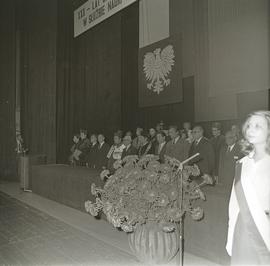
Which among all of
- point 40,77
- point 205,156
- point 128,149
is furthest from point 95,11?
point 40,77

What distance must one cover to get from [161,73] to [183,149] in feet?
8.05

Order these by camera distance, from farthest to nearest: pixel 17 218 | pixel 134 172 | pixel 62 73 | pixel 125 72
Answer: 1. pixel 62 73
2. pixel 125 72
3. pixel 17 218
4. pixel 134 172

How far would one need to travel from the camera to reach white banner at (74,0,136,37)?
432cm

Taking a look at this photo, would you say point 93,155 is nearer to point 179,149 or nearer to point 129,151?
point 129,151

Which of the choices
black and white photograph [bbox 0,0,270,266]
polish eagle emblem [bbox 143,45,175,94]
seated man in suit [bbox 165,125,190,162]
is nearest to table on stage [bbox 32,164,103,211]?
black and white photograph [bbox 0,0,270,266]

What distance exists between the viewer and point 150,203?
220 centimetres

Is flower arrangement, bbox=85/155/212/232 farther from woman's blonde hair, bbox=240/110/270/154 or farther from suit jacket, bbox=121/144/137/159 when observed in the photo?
suit jacket, bbox=121/144/137/159

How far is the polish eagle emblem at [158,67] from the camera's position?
7598mm

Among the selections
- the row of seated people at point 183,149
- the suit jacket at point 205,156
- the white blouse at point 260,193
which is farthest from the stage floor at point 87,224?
the suit jacket at point 205,156

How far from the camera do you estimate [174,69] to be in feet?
24.6

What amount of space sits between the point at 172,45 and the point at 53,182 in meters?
3.67

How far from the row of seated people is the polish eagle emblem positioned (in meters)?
0.98

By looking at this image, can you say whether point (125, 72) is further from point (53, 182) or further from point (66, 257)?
point (66, 257)

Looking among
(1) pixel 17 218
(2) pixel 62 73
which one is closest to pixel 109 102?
(2) pixel 62 73
